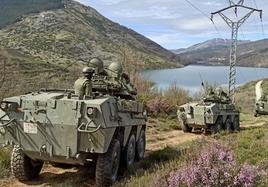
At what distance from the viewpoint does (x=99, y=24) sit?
9962 centimetres

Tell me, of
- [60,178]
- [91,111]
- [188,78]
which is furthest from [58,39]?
[91,111]

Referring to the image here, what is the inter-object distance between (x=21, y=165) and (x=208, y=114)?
1212cm

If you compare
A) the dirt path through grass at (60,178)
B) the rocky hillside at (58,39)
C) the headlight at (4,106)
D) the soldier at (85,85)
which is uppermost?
the rocky hillside at (58,39)

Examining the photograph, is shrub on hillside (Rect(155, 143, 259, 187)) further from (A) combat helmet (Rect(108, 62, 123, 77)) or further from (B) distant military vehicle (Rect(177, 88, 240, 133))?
(B) distant military vehicle (Rect(177, 88, 240, 133))

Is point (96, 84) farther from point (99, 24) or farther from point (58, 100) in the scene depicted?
point (99, 24)

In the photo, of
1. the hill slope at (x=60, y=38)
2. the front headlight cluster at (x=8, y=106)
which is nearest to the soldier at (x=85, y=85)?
the front headlight cluster at (x=8, y=106)

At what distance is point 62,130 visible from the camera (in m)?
8.63

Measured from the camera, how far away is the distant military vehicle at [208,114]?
67.3ft

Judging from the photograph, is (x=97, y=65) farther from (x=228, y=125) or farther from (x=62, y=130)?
(x=228, y=125)

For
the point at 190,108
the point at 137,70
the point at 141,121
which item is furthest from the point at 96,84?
the point at 137,70

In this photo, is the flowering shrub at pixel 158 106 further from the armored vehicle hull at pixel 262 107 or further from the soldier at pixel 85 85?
the soldier at pixel 85 85

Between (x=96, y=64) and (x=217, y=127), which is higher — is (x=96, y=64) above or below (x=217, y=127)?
above

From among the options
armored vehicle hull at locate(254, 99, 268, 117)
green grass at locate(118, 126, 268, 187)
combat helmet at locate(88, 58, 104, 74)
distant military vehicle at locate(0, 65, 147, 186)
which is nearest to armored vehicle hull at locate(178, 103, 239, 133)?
green grass at locate(118, 126, 268, 187)

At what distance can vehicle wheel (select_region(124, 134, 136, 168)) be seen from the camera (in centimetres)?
1054
